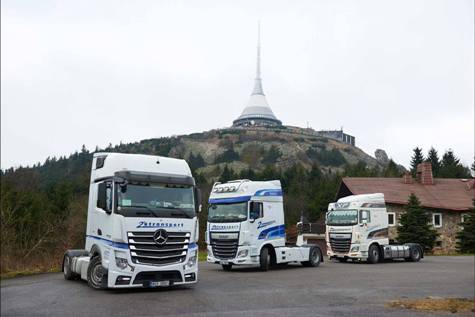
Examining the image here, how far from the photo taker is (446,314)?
10297mm

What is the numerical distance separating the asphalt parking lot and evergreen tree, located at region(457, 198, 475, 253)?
23.1 metres

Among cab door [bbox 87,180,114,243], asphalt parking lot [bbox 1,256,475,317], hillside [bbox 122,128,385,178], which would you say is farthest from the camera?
hillside [bbox 122,128,385,178]

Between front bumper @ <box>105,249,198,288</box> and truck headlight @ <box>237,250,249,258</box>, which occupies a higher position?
truck headlight @ <box>237,250,249,258</box>

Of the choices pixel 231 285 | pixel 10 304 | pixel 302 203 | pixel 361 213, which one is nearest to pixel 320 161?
pixel 302 203

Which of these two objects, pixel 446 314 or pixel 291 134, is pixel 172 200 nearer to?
pixel 446 314

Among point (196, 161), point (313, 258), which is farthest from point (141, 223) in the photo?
point (196, 161)

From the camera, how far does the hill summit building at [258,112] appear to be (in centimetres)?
16700

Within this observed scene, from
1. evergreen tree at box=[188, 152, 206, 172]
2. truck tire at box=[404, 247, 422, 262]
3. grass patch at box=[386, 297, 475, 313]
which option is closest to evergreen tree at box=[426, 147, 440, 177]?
truck tire at box=[404, 247, 422, 262]

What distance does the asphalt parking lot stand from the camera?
9945 millimetres

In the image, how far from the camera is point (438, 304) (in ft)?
37.5

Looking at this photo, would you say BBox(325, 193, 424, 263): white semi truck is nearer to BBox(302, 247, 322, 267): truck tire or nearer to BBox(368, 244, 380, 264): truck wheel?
BBox(368, 244, 380, 264): truck wheel

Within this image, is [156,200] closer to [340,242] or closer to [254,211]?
[254,211]

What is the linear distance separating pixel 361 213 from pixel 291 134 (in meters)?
135

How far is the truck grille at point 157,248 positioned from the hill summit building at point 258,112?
152 metres
